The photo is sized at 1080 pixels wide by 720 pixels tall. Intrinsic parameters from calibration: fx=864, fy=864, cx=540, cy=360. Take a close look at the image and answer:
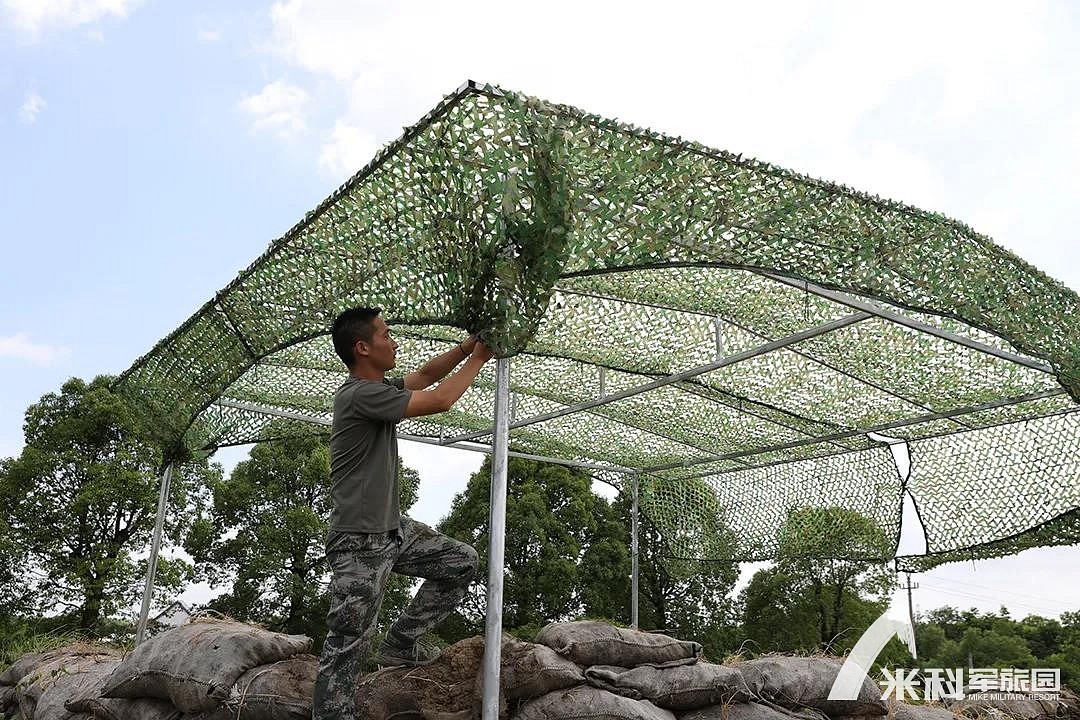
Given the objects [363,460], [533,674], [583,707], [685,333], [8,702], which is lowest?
[8,702]

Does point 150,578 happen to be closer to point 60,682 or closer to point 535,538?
point 60,682

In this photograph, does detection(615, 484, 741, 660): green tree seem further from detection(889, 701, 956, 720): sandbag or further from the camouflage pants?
the camouflage pants

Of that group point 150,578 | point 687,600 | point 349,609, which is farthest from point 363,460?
point 687,600

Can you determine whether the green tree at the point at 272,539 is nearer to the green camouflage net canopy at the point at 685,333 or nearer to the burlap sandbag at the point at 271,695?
the green camouflage net canopy at the point at 685,333

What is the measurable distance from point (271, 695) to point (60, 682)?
2.54m

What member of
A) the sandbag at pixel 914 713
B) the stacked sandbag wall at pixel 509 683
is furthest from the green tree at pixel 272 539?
the sandbag at pixel 914 713

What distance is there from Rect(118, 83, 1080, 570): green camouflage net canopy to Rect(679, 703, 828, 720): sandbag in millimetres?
1805

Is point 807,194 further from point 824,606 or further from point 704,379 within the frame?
point 824,606

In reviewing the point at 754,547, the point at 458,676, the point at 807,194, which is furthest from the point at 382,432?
the point at 754,547

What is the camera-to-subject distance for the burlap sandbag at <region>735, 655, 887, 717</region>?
4.36 meters

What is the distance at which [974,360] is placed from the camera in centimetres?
566

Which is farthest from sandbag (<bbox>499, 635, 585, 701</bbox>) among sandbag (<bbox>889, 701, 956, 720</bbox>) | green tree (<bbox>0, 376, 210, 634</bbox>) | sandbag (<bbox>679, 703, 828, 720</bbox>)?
green tree (<bbox>0, 376, 210, 634</bbox>)

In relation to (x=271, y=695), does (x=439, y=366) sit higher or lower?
higher

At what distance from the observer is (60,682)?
5.39 meters
